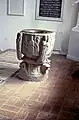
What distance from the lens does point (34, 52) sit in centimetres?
342

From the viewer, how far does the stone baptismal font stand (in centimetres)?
336

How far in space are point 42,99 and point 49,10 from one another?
3.41 m

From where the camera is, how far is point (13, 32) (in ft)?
19.8

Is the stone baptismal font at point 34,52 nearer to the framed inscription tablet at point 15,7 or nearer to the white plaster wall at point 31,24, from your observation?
the white plaster wall at point 31,24

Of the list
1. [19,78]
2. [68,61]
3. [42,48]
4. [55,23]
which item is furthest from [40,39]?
[55,23]

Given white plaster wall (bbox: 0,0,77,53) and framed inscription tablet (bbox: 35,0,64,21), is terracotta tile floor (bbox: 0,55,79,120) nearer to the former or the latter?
white plaster wall (bbox: 0,0,77,53)

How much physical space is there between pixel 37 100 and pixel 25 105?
228 mm

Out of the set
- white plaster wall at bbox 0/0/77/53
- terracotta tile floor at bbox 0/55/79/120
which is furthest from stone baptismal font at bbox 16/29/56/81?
white plaster wall at bbox 0/0/77/53

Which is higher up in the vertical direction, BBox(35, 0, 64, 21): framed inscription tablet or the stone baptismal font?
BBox(35, 0, 64, 21): framed inscription tablet

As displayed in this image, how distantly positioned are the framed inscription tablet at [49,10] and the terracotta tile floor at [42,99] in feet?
7.25

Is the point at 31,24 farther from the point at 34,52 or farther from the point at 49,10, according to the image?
the point at 34,52

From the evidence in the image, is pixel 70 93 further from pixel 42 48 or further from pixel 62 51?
pixel 62 51

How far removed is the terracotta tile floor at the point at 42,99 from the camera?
7.86 ft

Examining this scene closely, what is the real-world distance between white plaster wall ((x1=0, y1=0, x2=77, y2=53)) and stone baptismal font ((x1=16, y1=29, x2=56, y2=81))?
2205 millimetres
